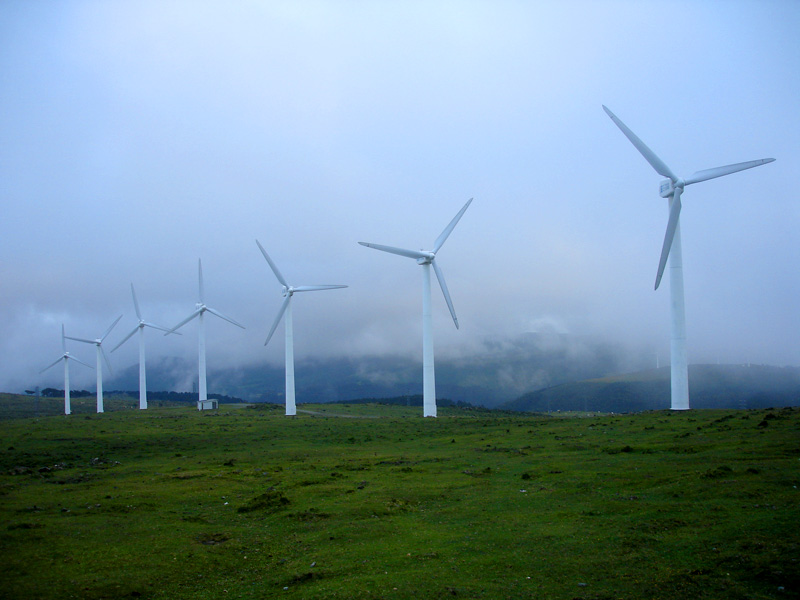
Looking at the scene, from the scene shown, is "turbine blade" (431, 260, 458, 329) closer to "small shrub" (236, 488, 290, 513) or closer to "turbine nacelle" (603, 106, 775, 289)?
"turbine nacelle" (603, 106, 775, 289)

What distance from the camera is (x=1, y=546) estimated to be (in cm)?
2206

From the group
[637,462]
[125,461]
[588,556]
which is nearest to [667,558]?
[588,556]

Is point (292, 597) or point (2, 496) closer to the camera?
point (292, 597)

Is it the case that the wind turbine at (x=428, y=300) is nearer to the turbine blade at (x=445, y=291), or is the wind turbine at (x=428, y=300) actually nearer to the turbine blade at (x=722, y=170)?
the turbine blade at (x=445, y=291)

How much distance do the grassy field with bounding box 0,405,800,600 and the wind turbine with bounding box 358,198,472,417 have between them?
39.8 metres

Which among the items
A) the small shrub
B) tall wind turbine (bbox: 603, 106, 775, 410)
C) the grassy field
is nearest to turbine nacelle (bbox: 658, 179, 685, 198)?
tall wind turbine (bbox: 603, 106, 775, 410)

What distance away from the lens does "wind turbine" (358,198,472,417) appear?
87.8 metres

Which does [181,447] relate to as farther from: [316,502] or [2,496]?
[316,502]

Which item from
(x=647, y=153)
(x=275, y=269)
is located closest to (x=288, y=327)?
(x=275, y=269)

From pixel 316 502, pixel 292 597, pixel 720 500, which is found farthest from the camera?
pixel 316 502

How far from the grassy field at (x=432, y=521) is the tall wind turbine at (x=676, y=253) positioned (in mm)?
14041

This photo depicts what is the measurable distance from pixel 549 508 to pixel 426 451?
79.4 ft

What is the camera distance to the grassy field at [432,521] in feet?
58.4

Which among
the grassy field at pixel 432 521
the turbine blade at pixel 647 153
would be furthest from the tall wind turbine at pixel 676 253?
the grassy field at pixel 432 521
